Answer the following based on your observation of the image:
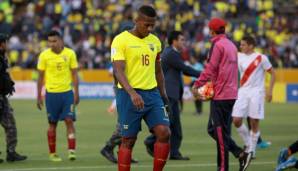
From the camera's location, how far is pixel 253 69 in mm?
16078

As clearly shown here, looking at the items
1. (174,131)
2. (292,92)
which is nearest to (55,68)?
(174,131)

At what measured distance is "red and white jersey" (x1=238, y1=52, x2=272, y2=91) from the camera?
16.0 metres

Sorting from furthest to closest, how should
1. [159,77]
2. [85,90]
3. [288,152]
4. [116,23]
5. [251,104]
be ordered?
[116,23] → [85,90] → [251,104] → [288,152] → [159,77]

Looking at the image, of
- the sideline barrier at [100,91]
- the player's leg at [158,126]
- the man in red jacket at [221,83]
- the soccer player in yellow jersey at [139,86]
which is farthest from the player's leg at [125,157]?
the sideline barrier at [100,91]

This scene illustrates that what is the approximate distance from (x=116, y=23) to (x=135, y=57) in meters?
32.9

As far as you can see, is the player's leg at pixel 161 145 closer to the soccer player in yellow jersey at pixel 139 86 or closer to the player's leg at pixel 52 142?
the soccer player in yellow jersey at pixel 139 86

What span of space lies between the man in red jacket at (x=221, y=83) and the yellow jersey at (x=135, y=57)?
1.54 meters

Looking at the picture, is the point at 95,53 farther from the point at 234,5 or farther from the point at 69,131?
the point at 69,131

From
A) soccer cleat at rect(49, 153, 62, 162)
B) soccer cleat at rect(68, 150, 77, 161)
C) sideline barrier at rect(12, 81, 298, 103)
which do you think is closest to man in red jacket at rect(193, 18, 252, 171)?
soccer cleat at rect(68, 150, 77, 161)

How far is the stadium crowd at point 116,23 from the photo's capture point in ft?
136

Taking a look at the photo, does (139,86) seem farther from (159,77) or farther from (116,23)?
(116,23)

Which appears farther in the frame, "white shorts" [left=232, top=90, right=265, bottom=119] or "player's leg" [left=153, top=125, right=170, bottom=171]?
"white shorts" [left=232, top=90, right=265, bottom=119]

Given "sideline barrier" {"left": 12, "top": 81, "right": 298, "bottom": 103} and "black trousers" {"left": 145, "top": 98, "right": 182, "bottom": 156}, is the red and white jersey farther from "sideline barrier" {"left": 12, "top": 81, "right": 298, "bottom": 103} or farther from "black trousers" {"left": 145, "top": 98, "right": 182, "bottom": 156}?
"sideline barrier" {"left": 12, "top": 81, "right": 298, "bottom": 103}

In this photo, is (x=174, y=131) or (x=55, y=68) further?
(x=174, y=131)
